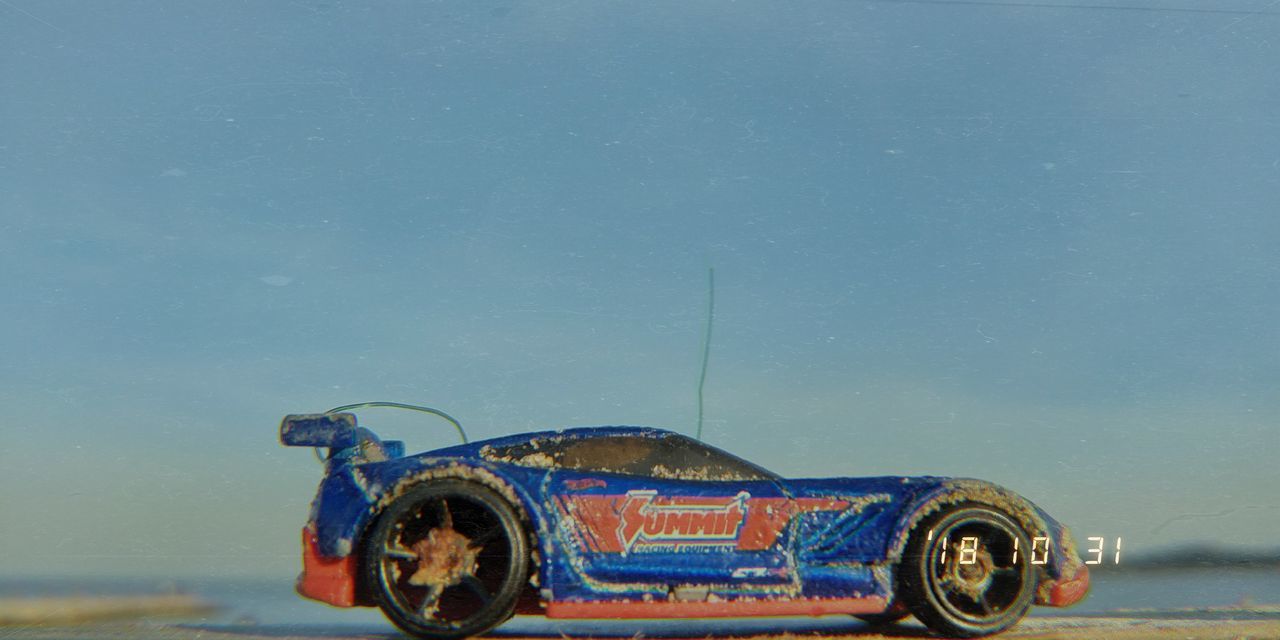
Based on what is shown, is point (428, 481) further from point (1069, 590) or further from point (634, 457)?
point (1069, 590)

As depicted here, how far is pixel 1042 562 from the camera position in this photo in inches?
237

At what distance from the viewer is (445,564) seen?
571 cm

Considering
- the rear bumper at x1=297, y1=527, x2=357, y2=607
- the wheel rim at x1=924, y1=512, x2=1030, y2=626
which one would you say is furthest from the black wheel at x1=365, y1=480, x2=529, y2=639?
the wheel rim at x1=924, y1=512, x2=1030, y2=626

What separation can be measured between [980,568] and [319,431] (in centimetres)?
381

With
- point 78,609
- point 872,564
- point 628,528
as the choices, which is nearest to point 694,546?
point 628,528

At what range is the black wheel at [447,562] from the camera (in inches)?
221

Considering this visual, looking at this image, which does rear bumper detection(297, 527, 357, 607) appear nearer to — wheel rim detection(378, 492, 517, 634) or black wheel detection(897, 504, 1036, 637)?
wheel rim detection(378, 492, 517, 634)

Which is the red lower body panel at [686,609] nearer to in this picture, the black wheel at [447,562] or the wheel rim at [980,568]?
the black wheel at [447,562]

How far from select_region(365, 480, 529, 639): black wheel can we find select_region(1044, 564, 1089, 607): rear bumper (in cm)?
296

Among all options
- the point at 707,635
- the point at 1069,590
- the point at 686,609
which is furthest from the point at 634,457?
the point at 1069,590

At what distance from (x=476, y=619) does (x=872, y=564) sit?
216 centimetres

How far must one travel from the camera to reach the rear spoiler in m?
6.17

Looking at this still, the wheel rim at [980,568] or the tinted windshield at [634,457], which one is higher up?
the tinted windshield at [634,457]

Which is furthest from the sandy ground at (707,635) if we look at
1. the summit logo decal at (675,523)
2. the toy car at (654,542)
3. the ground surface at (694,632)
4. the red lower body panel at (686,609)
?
the summit logo decal at (675,523)
